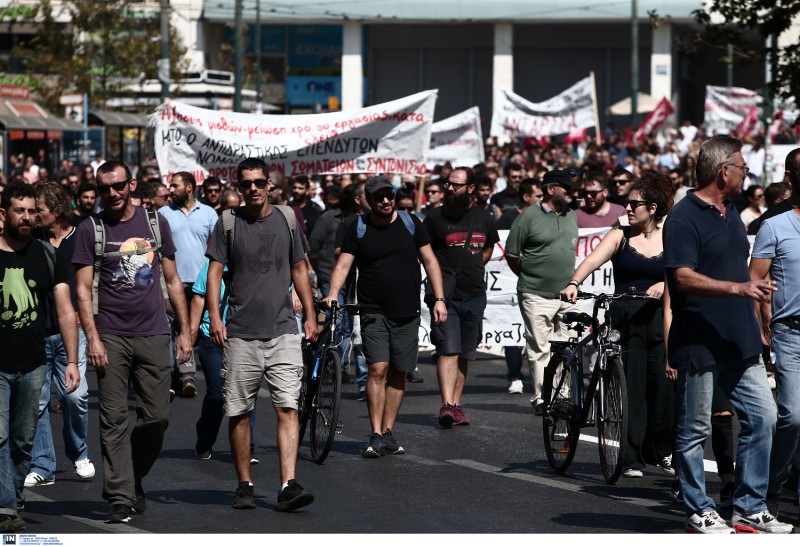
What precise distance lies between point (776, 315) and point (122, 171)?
3444 millimetres

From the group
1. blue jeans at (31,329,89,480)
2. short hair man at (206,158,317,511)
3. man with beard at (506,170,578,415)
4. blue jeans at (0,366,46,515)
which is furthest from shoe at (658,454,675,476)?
blue jeans at (0,366,46,515)

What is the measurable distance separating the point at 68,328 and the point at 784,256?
362 centimetres

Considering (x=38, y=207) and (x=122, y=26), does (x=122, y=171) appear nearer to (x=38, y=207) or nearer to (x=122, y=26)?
(x=38, y=207)

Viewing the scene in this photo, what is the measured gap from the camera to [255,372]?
26.2 ft

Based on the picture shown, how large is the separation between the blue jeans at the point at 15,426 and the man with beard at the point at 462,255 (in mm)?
4418

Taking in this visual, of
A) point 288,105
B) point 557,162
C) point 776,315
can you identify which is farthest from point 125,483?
point 288,105

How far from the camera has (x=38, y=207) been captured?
7820 millimetres

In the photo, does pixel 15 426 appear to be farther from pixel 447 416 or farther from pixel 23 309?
pixel 447 416

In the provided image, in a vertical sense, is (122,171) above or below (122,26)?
below

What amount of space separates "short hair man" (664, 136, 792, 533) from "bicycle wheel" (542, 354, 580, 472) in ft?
6.96

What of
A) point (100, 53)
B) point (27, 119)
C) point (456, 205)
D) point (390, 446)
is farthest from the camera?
point (100, 53)

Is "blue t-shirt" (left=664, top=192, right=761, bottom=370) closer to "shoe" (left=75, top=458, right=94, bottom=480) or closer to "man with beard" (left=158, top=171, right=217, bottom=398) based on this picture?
"shoe" (left=75, top=458, right=94, bottom=480)

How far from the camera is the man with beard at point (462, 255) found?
1127 cm

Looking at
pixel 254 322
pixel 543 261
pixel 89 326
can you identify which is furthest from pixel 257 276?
pixel 543 261
